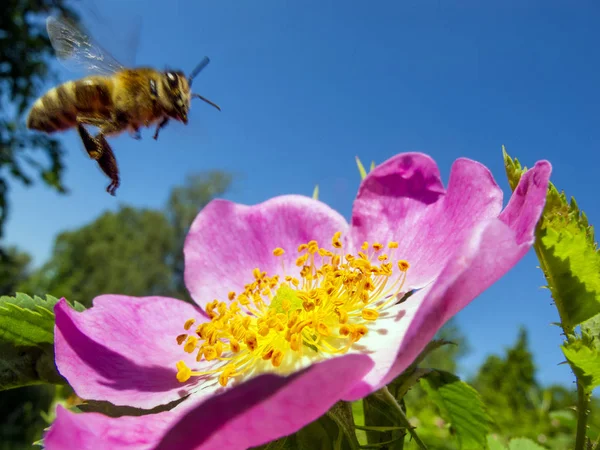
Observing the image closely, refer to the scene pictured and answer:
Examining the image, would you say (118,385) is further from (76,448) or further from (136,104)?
(136,104)

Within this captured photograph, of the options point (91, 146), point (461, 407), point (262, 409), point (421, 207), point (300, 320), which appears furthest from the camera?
point (91, 146)

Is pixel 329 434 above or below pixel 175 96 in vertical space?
below

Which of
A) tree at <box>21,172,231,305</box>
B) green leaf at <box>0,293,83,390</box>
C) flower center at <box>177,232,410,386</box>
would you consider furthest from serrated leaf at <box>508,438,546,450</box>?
tree at <box>21,172,231,305</box>

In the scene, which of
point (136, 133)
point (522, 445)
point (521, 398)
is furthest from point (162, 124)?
point (521, 398)

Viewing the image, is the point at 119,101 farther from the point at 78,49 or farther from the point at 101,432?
the point at 101,432

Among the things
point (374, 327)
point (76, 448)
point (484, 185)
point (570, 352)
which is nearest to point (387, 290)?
point (374, 327)

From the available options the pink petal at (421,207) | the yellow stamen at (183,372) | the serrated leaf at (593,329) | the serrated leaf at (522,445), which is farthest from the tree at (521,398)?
the yellow stamen at (183,372)

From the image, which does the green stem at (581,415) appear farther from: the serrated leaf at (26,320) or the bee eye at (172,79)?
the bee eye at (172,79)
